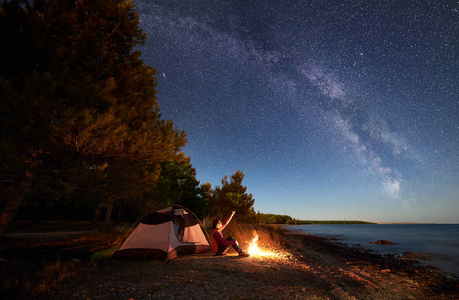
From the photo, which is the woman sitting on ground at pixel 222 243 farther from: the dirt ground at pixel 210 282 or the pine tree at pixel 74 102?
the pine tree at pixel 74 102

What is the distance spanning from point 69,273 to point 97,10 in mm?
8907

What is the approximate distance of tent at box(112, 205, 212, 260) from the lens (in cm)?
702

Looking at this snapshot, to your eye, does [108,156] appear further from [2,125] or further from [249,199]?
[249,199]

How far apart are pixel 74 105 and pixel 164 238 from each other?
5.32 m

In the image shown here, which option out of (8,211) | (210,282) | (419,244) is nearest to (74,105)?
(8,211)

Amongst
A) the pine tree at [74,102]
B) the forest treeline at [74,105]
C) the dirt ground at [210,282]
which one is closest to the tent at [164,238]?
the dirt ground at [210,282]

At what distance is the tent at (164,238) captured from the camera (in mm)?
7023

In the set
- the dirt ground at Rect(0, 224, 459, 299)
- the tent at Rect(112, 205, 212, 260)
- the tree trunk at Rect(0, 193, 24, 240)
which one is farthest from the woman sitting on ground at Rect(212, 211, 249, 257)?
the tree trunk at Rect(0, 193, 24, 240)

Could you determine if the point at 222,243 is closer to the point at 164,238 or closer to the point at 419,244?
the point at 164,238

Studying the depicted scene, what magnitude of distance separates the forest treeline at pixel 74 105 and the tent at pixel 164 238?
65 cm

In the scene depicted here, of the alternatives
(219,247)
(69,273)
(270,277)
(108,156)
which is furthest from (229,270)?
(108,156)

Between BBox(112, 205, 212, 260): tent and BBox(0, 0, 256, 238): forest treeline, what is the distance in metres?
0.65

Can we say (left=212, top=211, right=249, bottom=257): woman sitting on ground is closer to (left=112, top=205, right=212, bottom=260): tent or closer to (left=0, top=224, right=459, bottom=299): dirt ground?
(left=0, top=224, right=459, bottom=299): dirt ground

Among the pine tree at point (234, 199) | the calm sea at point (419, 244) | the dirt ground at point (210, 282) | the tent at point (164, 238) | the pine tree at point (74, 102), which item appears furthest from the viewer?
the pine tree at point (234, 199)
